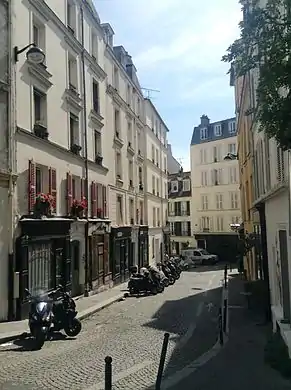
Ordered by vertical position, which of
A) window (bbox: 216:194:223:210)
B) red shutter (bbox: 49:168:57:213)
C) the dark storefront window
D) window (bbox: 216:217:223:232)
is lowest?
the dark storefront window

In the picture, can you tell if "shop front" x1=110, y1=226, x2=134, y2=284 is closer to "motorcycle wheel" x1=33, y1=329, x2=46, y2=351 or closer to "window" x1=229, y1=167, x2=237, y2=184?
"motorcycle wheel" x1=33, y1=329, x2=46, y2=351

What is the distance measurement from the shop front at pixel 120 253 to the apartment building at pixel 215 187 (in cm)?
2463

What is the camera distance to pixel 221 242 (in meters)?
53.5

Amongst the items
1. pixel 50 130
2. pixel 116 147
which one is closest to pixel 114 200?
pixel 116 147

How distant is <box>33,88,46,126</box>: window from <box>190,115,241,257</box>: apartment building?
37.9 m

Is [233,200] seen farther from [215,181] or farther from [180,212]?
[180,212]

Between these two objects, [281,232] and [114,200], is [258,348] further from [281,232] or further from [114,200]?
[114,200]

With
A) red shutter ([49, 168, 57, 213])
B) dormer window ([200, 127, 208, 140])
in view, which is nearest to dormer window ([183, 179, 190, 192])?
dormer window ([200, 127, 208, 140])

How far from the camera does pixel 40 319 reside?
10828 mm

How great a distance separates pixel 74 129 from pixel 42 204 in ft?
20.5

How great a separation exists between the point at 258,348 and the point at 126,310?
7785 mm

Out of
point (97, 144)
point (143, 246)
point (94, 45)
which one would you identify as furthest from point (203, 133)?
point (97, 144)

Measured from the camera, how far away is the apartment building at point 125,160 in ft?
89.5

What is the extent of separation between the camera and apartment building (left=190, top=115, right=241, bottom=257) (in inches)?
2100
